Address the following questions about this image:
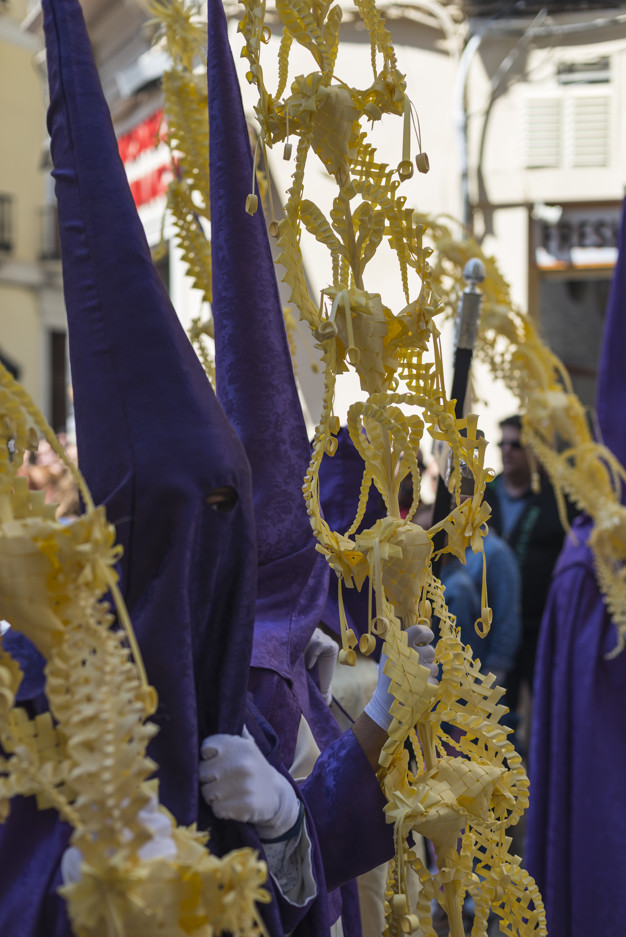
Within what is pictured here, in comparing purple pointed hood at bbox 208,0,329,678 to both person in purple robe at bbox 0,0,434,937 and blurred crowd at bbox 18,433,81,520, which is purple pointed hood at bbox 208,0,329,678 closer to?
person in purple robe at bbox 0,0,434,937

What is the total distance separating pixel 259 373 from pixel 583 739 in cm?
153

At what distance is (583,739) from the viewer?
2637mm

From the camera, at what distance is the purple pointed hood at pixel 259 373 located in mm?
1522

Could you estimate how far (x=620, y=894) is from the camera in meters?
2.42

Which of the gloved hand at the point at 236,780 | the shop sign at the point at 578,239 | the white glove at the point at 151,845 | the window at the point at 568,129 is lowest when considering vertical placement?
the shop sign at the point at 578,239

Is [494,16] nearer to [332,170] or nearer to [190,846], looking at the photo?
[332,170]

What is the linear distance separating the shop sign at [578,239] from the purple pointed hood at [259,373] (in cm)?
516

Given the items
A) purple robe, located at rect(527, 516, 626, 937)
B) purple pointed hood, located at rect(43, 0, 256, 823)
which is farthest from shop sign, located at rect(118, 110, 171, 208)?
purple pointed hood, located at rect(43, 0, 256, 823)

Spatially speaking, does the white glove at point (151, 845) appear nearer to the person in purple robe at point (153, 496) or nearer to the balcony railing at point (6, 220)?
the person in purple robe at point (153, 496)

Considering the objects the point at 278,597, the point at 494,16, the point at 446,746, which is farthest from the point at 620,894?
the point at 494,16

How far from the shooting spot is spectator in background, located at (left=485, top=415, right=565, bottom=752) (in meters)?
4.14

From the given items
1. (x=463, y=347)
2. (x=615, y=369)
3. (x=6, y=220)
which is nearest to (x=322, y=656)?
(x=463, y=347)

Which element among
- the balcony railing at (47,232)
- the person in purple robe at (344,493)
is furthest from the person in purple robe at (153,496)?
the balcony railing at (47,232)

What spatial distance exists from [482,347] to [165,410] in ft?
5.65
